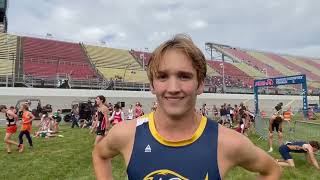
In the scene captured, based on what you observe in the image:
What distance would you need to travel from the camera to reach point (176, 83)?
198cm

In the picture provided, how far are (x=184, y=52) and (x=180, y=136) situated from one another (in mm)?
454

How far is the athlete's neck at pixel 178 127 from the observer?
208 cm

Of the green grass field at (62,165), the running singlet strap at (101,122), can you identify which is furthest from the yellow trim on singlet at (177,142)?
→ the running singlet strap at (101,122)

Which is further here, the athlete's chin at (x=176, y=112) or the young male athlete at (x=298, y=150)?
the young male athlete at (x=298, y=150)

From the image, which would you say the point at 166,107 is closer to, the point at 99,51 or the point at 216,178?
the point at 216,178

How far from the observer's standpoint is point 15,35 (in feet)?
164

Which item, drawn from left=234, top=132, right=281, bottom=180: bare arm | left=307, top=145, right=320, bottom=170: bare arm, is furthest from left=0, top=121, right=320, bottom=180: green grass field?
left=234, top=132, right=281, bottom=180: bare arm

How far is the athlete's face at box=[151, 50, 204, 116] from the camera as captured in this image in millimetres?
1982

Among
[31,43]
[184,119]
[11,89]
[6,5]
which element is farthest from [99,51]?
[184,119]

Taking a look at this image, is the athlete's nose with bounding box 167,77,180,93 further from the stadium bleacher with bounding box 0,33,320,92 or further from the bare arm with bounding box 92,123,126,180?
the stadium bleacher with bounding box 0,33,320,92

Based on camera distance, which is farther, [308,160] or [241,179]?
[308,160]

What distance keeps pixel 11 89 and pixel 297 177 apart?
94.6ft

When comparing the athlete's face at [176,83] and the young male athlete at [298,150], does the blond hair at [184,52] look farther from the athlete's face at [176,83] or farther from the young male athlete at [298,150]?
the young male athlete at [298,150]

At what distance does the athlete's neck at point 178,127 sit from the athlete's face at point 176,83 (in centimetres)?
6
